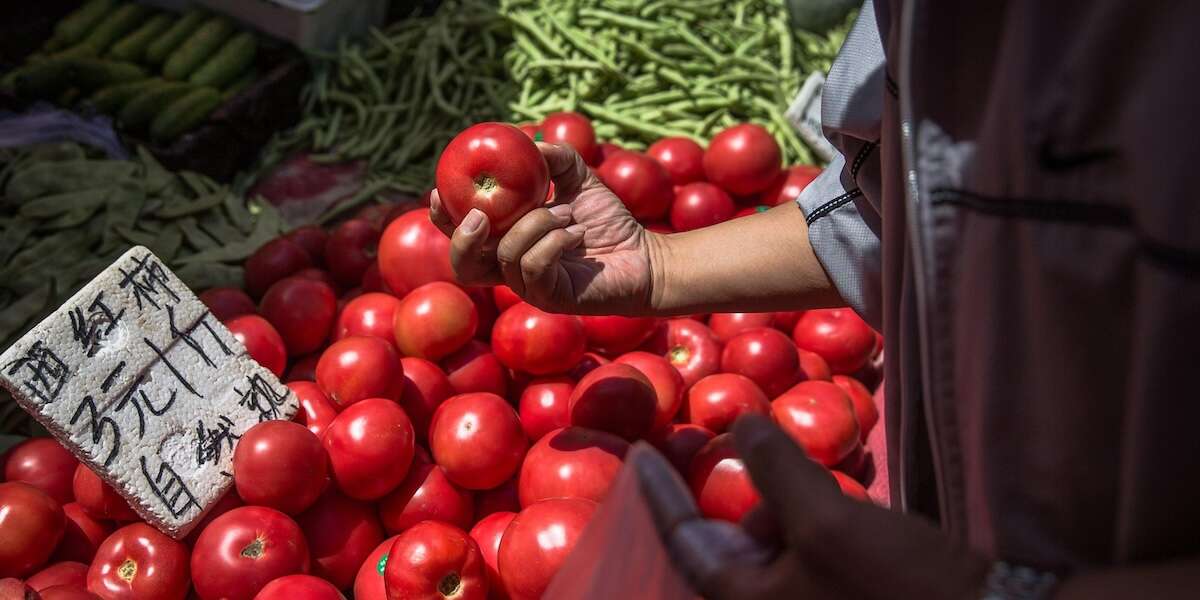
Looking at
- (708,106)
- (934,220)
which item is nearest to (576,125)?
(708,106)

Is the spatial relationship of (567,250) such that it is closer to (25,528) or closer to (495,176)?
(495,176)

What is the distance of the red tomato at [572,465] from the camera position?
78.0 inches

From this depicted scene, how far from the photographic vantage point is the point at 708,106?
4.05 metres

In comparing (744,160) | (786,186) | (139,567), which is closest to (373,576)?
(139,567)

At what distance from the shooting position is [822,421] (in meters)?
2.35

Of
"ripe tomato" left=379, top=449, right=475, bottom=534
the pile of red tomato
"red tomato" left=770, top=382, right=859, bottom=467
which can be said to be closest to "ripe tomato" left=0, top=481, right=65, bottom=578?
the pile of red tomato

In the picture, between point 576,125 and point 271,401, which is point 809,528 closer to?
point 271,401

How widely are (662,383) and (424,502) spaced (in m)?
0.74

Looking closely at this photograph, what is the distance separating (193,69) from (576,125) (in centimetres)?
205

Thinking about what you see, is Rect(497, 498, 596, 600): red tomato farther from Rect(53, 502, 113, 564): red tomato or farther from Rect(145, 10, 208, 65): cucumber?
Rect(145, 10, 208, 65): cucumber

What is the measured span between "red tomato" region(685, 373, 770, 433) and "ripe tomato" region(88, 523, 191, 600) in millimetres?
1382

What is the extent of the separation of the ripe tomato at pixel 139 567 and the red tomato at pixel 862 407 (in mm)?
1883

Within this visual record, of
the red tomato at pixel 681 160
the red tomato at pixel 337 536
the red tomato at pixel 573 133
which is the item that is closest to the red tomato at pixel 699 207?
the red tomato at pixel 681 160

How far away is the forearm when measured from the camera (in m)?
1.77
